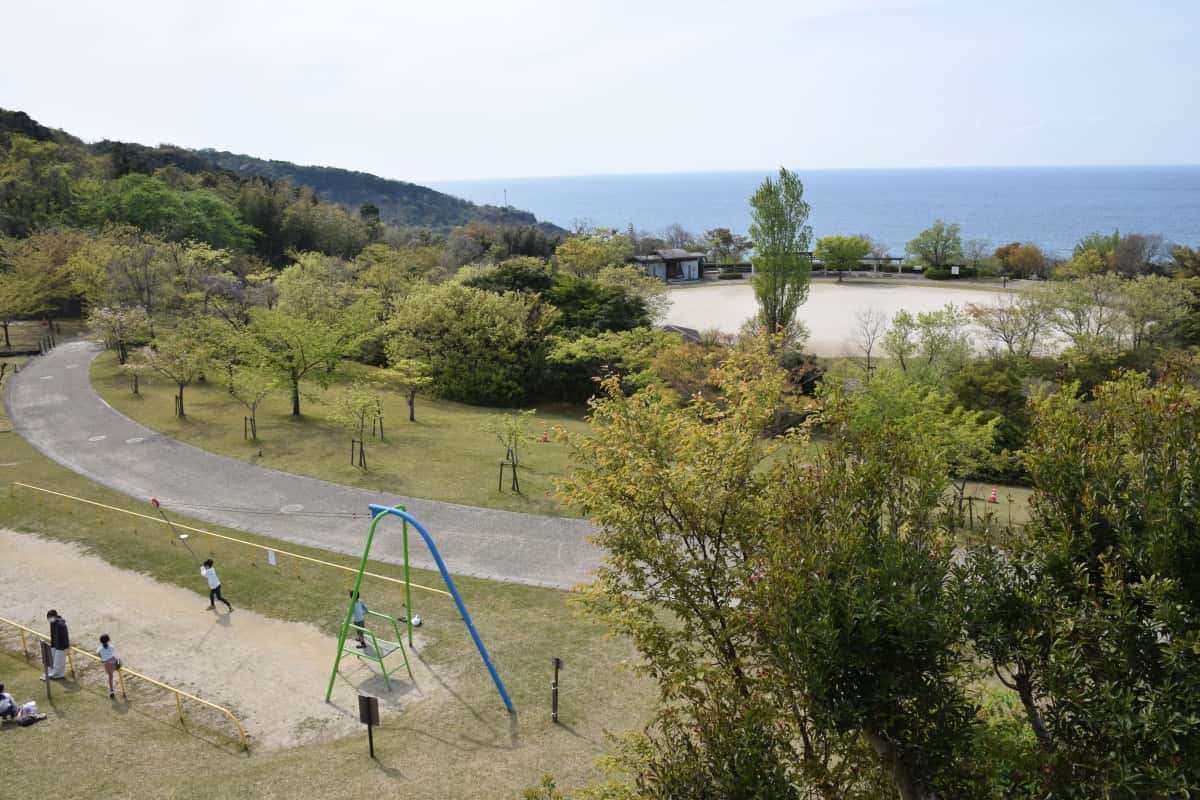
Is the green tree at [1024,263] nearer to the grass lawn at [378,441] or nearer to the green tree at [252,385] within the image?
the grass lawn at [378,441]

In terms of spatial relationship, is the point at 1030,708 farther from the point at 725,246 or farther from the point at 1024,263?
the point at 725,246

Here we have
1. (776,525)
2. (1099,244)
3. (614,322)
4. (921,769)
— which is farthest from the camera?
(1099,244)

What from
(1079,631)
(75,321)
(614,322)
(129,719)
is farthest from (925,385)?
(75,321)

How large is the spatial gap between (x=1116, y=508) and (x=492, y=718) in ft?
30.4

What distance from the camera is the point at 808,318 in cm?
4828

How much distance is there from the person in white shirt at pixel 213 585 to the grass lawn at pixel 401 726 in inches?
19.4

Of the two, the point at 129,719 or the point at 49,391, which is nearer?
the point at 129,719

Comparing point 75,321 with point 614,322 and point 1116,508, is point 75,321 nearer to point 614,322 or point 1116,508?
point 614,322

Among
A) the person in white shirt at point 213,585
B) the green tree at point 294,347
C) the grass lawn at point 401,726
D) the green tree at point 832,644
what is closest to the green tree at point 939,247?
the green tree at point 294,347

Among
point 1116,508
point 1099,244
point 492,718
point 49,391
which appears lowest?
point 492,718

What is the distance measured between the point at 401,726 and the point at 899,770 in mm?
7885

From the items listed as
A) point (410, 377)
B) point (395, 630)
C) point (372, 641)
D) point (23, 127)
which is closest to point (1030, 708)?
point (395, 630)

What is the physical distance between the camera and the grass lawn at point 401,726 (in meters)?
10.6

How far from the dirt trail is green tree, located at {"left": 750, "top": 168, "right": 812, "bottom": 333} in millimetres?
27436
